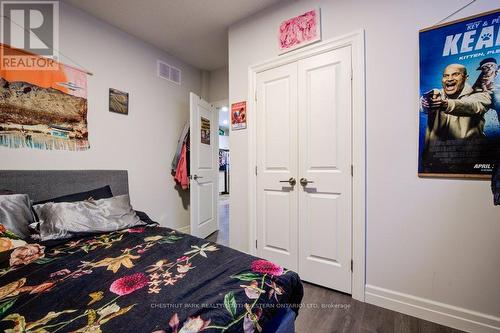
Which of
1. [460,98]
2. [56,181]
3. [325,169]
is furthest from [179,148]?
[460,98]

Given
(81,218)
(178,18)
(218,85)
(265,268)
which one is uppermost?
(178,18)

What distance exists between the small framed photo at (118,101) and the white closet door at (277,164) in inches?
65.2

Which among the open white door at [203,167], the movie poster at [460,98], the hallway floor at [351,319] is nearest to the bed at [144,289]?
the hallway floor at [351,319]

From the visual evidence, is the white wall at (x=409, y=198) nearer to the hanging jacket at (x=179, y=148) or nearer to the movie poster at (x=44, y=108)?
the hanging jacket at (x=179, y=148)

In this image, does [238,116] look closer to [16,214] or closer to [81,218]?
[81,218]

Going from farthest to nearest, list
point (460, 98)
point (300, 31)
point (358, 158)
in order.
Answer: point (300, 31) < point (358, 158) < point (460, 98)

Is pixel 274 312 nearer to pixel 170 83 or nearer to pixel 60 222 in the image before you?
pixel 60 222

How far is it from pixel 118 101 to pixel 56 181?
1113mm

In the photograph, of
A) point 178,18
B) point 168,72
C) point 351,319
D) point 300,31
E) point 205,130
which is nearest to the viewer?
point 351,319

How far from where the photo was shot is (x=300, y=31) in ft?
6.73

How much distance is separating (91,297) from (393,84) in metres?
2.21

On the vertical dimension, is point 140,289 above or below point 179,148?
below

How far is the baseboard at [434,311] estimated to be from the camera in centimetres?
137

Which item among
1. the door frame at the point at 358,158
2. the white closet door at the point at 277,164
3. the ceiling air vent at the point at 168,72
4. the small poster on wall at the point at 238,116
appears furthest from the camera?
the ceiling air vent at the point at 168,72
